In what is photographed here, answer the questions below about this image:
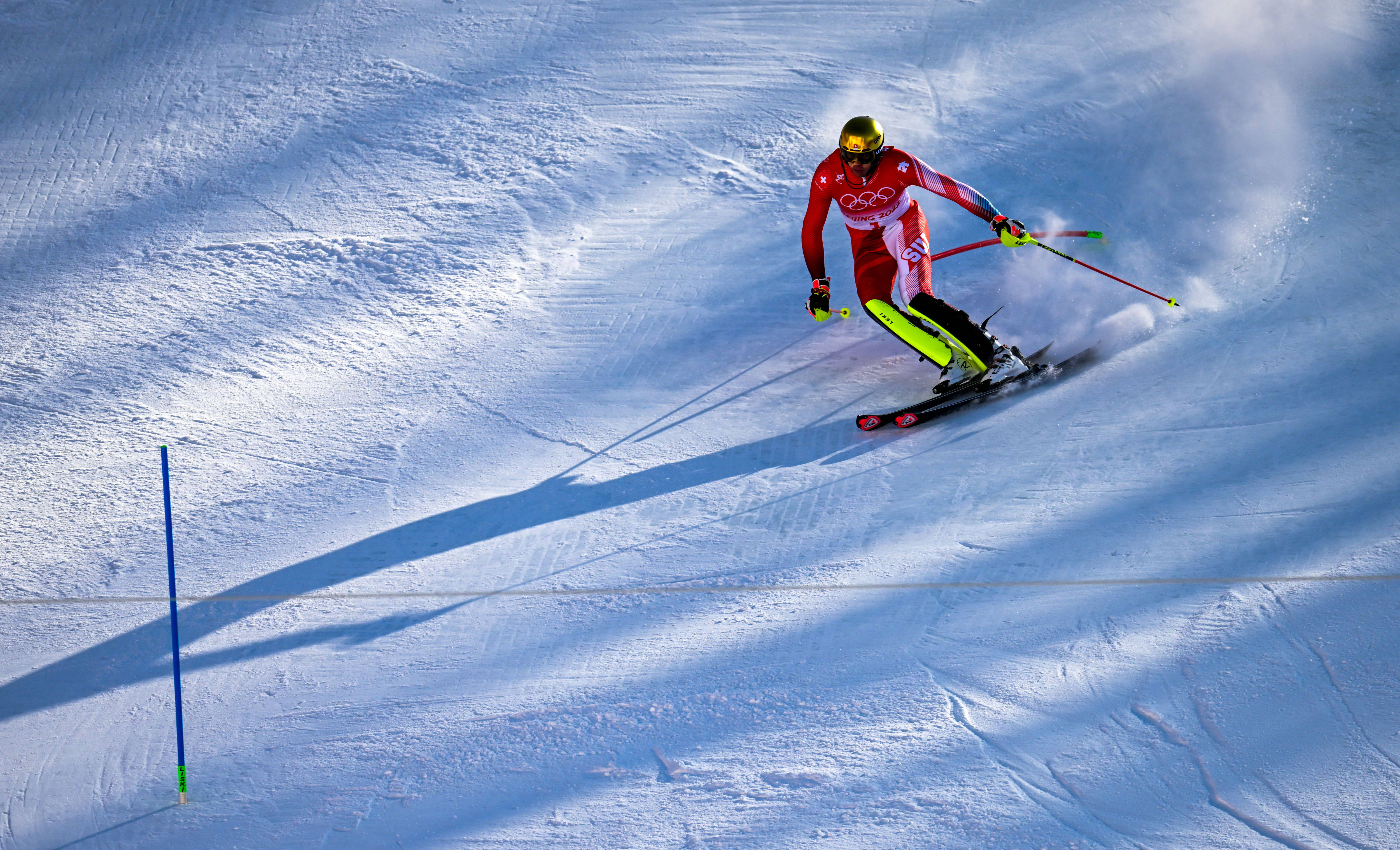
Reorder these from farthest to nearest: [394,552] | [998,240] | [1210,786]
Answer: [998,240] < [394,552] < [1210,786]

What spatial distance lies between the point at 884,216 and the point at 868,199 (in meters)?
0.14

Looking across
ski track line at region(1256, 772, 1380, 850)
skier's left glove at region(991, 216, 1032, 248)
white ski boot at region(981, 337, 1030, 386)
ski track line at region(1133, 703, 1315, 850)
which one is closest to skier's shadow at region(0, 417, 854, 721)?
white ski boot at region(981, 337, 1030, 386)

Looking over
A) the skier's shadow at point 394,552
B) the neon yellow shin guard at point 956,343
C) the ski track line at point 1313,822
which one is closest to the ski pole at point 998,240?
the neon yellow shin guard at point 956,343

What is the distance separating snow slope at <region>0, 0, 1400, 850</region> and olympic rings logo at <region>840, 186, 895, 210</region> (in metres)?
0.92

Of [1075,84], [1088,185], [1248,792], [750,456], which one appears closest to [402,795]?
[750,456]

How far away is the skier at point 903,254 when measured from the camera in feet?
16.8

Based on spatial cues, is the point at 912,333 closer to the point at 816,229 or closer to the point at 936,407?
the point at 936,407

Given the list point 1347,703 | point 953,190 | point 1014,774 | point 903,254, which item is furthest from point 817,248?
point 1347,703

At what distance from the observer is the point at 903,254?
5.25 m

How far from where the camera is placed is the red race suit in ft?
16.8

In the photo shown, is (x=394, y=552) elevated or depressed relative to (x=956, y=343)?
depressed

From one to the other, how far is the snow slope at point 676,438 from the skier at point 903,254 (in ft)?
0.94

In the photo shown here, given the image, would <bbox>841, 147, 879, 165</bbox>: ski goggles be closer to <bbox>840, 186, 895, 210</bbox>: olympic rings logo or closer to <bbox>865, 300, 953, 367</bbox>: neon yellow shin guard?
<bbox>840, 186, 895, 210</bbox>: olympic rings logo

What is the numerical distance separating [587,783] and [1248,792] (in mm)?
2182
